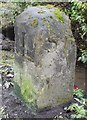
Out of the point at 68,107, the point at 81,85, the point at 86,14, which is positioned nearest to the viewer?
the point at 68,107

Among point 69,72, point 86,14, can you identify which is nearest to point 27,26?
point 69,72

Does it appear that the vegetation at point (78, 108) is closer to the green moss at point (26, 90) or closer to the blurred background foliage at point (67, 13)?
the green moss at point (26, 90)

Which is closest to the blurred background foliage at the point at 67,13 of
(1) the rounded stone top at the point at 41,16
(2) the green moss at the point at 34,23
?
(1) the rounded stone top at the point at 41,16

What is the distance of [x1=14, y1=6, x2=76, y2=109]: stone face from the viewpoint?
2438 millimetres

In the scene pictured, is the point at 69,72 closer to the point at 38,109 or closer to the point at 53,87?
the point at 53,87

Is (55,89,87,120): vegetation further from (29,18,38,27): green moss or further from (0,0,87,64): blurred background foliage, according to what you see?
(0,0,87,64): blurred background foliage

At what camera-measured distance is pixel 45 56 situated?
96.7 inches

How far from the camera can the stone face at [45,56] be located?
96.0 inches

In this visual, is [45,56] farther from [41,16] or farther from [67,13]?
[67,13]

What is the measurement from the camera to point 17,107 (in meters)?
2.63

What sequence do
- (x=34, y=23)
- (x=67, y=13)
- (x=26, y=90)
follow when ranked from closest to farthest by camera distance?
(x=34, y=23) < (x=26, y=90) < (x=67, y=13)

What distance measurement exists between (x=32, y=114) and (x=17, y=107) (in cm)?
20

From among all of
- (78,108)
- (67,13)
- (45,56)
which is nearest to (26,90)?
(45,56)

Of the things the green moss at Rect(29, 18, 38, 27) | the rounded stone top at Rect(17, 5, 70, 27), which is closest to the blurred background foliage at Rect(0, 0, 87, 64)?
the rounded stone top at Rect(17, 5, 70, 27)
